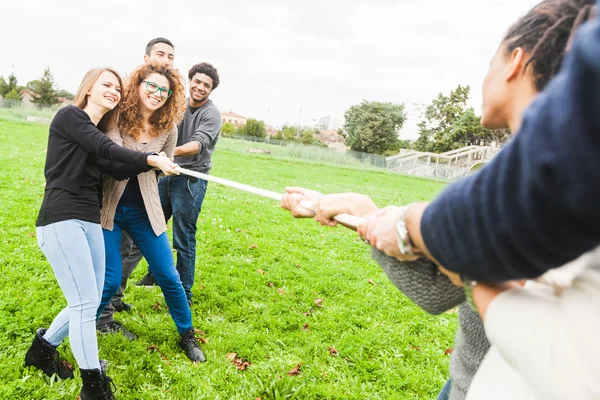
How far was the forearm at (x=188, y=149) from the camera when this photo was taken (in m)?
4.90

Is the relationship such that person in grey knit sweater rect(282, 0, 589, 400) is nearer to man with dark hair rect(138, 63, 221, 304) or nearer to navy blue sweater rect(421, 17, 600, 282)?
navy blue sweater rect(421, 17, 600, 282)

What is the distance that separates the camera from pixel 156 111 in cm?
402

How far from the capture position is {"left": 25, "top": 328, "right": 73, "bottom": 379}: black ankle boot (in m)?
3.59

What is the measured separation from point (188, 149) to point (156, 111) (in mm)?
960

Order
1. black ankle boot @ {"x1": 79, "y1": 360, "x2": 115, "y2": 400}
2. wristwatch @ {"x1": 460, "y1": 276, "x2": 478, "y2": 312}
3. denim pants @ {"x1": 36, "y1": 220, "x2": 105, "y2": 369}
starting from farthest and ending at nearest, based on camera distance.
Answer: black ankle boot @ {"x1": 79, "y1": 360, "x2": 115, "y2": 400} < denim pants @ {"x1": 36, "y1": 220, "x2": 105, "y2": 369} < wristwatch @ {"x1": 460, "y1": 276, "x2": 478, "y2": 312}

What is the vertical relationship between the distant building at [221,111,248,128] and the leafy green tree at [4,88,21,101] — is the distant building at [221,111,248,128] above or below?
above

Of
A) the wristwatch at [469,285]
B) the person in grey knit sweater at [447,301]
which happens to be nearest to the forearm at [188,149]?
the person in grey knit sweater at [447,301]

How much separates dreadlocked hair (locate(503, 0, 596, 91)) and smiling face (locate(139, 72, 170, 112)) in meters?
3.24

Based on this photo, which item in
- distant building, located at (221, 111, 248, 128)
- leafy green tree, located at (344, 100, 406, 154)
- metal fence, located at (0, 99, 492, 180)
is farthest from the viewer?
distant building, located at (221, 111, 248, 128)

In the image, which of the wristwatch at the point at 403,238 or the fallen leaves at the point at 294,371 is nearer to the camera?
the wristwatch at the point at 403,238

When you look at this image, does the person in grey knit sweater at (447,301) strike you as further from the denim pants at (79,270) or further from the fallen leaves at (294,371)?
the fallen leaves at (294,371)

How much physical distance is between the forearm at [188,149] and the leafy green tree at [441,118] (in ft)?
195

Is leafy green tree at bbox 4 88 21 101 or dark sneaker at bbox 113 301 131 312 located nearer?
dark sneaker at bbox 113 301 131 312

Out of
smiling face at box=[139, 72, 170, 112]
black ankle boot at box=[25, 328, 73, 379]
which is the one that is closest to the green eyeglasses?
smiling face at box=[139, 72, 170, 112]
